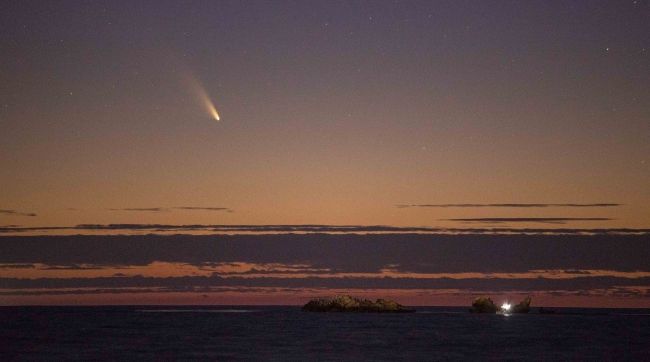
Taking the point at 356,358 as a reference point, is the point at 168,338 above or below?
above

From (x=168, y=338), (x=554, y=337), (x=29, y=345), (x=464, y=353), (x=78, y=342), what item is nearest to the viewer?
(x=464, y=353)

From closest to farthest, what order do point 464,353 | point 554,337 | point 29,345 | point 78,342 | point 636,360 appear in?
point 636,360, point 464,353, point 29,345, point 78,342, point 554,337

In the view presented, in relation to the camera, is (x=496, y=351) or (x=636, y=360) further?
(x=496, y=351)

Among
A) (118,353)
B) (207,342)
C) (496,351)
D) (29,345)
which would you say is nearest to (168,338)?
(207,342)

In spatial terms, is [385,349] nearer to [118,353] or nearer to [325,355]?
[325,355]

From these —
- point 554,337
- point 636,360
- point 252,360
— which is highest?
point 554,337

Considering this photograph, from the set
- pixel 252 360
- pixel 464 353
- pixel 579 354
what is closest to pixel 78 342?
pixel 252 360

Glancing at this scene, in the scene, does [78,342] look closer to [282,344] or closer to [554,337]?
[282,344]

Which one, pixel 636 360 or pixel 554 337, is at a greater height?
pixel 554 337

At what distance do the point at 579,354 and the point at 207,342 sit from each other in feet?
170

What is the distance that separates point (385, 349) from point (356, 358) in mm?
17508

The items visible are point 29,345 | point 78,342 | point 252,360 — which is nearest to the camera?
point 252,360

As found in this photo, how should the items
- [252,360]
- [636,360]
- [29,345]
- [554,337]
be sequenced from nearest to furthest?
[252,360] → [636,360] → [29,345] → [554,337]

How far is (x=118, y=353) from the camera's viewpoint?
106 m
